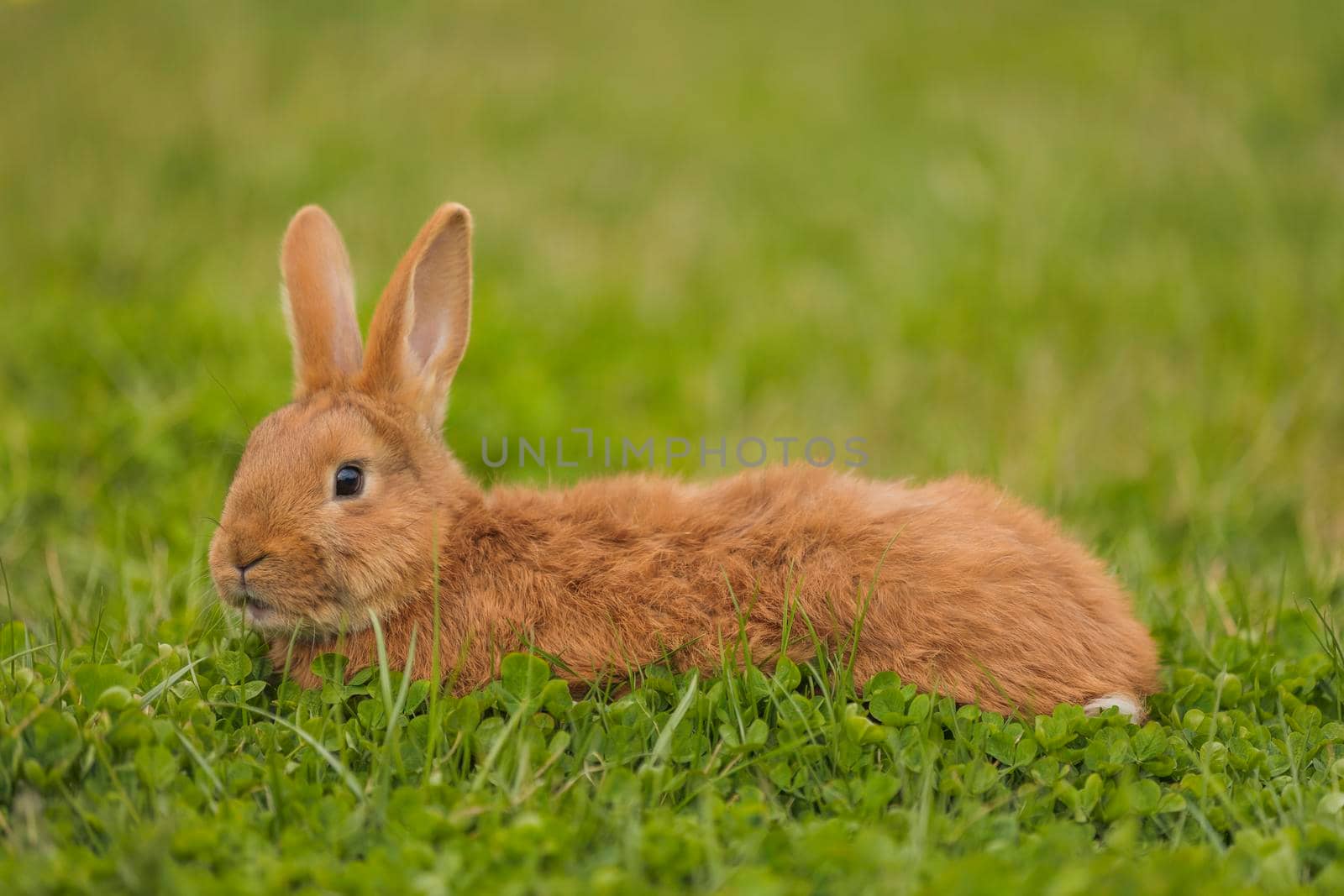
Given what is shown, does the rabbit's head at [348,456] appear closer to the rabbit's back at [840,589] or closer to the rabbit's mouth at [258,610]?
the rabbit's mouth at [258,610]

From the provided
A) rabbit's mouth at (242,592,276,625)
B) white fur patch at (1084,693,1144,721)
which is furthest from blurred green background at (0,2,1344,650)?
white fur patch at (1084,693,1144,721)

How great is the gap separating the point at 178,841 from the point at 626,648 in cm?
113

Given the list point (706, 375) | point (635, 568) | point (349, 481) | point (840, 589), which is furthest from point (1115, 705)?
point (706, 375)

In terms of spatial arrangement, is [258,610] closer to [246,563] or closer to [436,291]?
[246,563]

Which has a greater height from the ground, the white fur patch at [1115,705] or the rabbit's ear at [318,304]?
the rabbit's ear at [318,304]

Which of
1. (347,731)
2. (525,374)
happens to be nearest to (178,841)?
(347,731)

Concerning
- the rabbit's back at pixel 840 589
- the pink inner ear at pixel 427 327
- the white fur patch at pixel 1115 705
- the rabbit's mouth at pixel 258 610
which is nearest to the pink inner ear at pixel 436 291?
the pink inner ear at pixel 427 327

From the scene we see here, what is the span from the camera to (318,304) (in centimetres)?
362

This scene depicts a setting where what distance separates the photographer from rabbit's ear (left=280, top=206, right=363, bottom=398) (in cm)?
359

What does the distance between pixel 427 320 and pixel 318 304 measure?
32 cm

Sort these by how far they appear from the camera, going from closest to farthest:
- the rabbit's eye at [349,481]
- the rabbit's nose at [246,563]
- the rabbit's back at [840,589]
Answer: the rabbit's back at [840,589]
the rabbit's nose at [246,563]
the rabbit's eye at [349,481]

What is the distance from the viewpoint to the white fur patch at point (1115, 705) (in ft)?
9.62

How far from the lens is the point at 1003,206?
280 inches

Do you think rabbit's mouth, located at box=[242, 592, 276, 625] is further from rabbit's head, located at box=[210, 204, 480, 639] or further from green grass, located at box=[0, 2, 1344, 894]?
green grass, located at box=[0, 2, 1344, 894]
